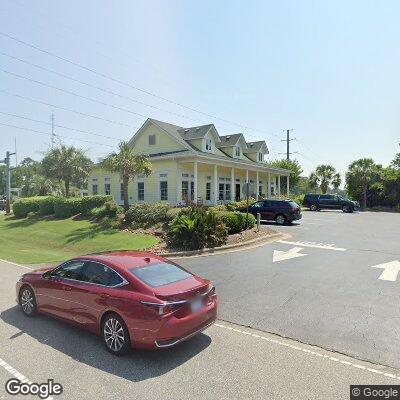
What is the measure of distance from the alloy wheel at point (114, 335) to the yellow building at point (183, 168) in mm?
19746

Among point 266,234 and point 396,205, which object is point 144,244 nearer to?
point 266,234

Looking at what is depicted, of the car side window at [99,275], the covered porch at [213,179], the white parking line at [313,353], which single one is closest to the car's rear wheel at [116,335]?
the car side window at [99,275]

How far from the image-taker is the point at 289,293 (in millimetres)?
8250

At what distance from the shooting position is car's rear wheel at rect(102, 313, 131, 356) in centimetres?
509

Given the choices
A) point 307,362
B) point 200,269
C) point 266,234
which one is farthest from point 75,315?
point 266,234

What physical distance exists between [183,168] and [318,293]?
20884 millimetres

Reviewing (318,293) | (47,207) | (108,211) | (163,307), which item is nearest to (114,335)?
(163,307)

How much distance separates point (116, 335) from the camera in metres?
5.23

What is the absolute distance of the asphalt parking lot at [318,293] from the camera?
19.0ft

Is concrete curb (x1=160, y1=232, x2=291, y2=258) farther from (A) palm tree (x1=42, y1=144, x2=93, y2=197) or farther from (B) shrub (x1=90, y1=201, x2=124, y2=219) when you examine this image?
(A) palm tree (x1=42, y1=144, x2=93, y2=197)

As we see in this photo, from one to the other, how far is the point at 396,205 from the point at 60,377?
152 ft

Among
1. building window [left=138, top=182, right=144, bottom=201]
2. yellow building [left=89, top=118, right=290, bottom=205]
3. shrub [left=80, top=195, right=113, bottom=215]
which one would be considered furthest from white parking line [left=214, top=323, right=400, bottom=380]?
building window [left=138, top=182, right=144, bottom=201]

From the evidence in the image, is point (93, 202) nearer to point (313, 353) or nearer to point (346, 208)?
point (313, 353)

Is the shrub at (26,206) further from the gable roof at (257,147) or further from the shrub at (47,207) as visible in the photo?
the gable roof at (257,147)
